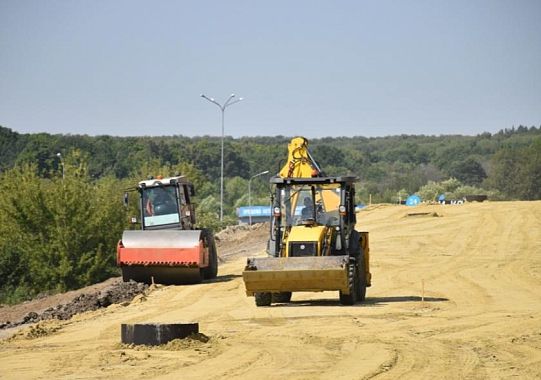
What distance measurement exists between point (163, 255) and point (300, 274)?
8.05 meters

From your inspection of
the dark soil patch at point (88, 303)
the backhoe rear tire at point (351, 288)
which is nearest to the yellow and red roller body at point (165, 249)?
the dark soil patch at point (88, 303)

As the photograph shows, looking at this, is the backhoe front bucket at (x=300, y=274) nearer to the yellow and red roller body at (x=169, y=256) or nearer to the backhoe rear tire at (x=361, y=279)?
the backhoe rear tire at (x=361, y=279)

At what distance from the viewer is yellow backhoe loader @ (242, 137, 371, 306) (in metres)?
20.2

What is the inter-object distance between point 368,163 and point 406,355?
159323mm

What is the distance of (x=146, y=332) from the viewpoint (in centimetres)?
1527

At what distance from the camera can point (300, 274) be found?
2014cm

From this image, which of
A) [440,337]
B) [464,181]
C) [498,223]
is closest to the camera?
[440,337]

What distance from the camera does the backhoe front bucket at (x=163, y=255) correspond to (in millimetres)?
27469

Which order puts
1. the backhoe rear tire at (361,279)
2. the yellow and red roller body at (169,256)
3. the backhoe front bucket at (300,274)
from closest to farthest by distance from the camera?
1. the backhoe front bucket at (300,274)
2. the backhoe rear tire at (361,279)
3. the yellow and red roller body at (169,256)

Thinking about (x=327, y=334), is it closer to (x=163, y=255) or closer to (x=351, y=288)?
(x=351, y=288)

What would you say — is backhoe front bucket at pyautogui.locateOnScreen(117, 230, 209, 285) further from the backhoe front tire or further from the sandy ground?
the backhoe front tire

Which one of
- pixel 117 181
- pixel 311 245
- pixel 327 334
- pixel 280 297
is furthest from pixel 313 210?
Answer: pixel 117 181

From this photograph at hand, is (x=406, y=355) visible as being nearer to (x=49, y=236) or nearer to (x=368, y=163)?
(x=49, y=236)

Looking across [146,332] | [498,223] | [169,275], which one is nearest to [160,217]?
[169,275]
